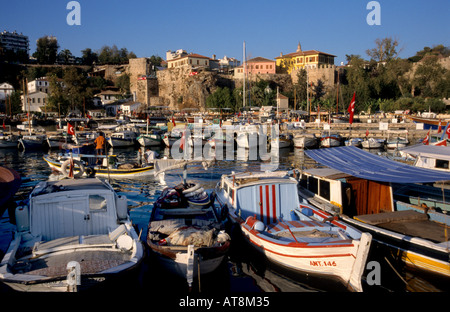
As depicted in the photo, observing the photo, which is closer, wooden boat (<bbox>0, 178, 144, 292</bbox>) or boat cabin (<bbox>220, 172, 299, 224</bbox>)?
wooden boat (<bbox>0, 178, 144, 292</bbox>)

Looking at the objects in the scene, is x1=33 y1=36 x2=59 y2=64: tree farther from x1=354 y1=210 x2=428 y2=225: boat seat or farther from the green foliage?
x1=354 y1=210 x2=428 y2=225: boat seat

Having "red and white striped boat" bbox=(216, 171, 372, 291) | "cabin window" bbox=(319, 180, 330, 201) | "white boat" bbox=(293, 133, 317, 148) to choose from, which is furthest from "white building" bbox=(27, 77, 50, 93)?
"cabin window" bbox=(319, 180, 330, 201)

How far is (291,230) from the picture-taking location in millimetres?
10289

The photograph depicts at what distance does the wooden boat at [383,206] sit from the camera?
912cm

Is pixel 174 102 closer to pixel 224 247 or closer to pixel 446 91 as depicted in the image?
pixel 446 91

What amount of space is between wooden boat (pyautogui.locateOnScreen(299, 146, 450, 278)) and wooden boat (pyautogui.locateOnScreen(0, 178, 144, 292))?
6.57 metres

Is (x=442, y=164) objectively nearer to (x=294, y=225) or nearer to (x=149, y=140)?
(x=294, y=225)

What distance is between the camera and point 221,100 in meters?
69.6

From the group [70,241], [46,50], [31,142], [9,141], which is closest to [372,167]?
[70,241]

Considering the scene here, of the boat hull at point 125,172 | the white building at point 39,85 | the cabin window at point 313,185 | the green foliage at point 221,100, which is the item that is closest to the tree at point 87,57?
the white building at point 39,85

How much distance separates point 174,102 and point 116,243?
3004 inches

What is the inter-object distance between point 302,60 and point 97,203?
8325 cm

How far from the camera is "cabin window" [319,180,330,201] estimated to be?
12.3 metres

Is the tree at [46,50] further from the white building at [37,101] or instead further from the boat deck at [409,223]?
the boat deck at [409,223]
